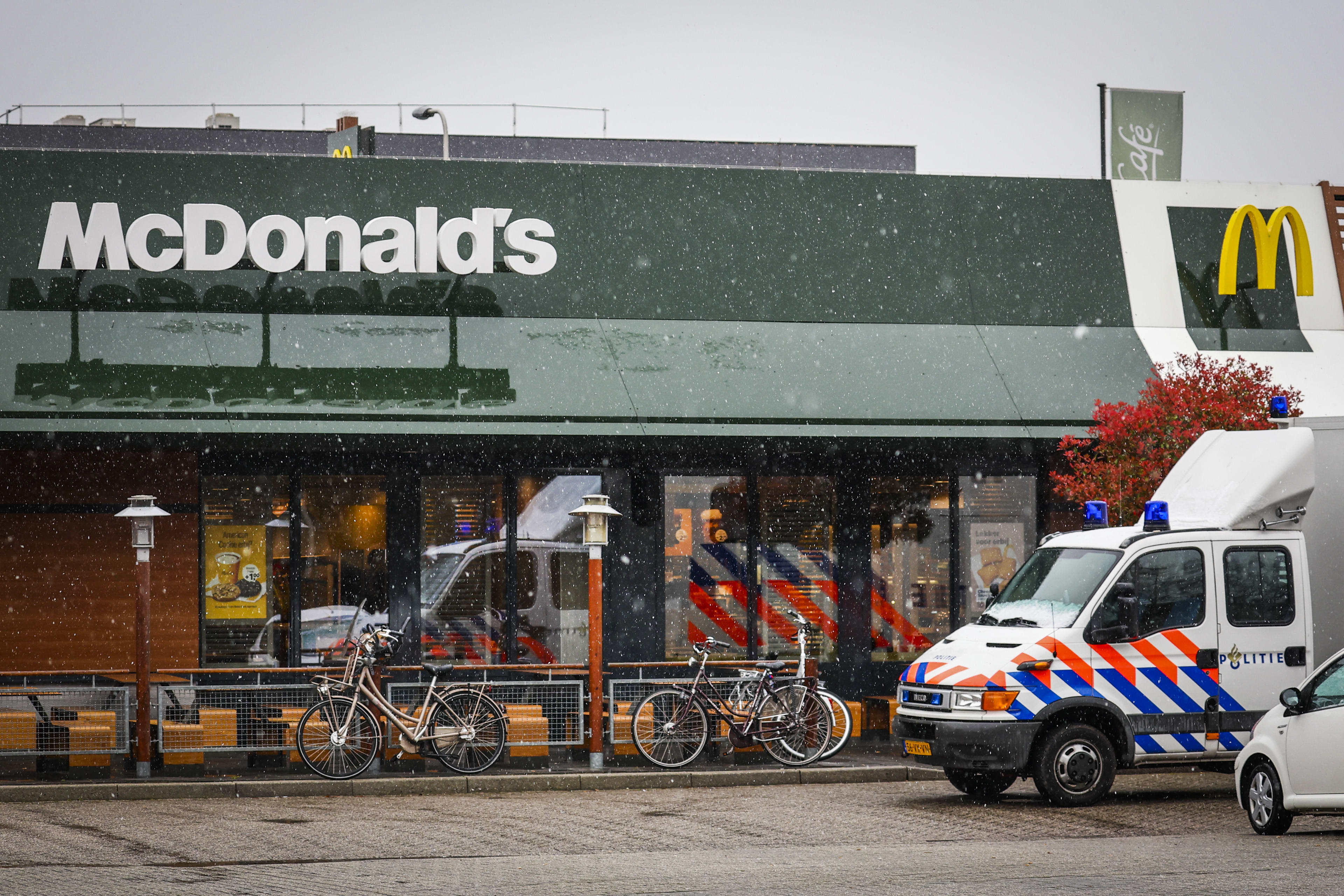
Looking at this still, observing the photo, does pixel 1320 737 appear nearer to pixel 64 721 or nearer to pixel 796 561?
pixel 796 561

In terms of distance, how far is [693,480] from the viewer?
19016 millimetres

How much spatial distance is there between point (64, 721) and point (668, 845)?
22.8 ft

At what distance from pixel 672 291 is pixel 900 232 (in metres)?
3.02

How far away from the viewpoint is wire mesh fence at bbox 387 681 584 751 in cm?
1545

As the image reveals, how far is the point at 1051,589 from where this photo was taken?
13.4 m

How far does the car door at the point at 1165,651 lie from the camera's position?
1290 centimetres

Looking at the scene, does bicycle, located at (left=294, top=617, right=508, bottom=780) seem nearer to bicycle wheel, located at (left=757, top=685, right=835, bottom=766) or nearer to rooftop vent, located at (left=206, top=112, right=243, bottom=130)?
bicycle wheel, located at (left=757, top=685, right=835, bottom=766)

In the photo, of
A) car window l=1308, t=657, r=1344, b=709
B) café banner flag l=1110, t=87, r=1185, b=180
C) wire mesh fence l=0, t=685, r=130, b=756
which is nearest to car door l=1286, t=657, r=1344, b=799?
car window l=1308, t=657, r=1344, b=709

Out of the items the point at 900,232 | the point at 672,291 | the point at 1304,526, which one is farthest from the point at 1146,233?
the point at 1304,526

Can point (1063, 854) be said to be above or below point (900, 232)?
below

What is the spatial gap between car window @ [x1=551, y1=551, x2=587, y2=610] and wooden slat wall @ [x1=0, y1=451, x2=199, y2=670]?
13.5ft

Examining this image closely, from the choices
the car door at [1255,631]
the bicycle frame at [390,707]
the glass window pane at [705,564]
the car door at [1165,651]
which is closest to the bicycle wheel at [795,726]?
the bicycle frame at [390,707]

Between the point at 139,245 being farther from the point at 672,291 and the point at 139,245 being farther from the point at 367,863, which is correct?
the point at 367,863

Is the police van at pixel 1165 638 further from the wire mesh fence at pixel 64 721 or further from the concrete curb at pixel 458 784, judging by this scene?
the wire mesh fence at pixel 64 721
